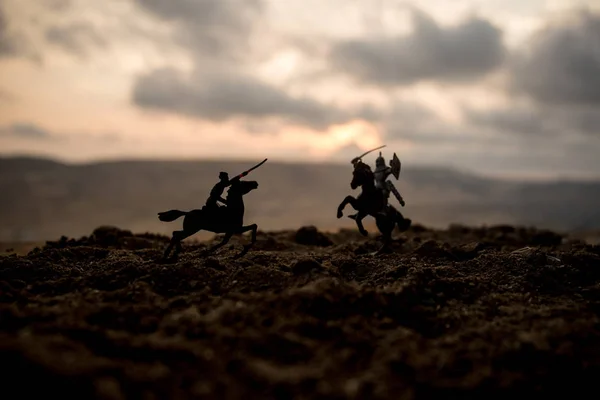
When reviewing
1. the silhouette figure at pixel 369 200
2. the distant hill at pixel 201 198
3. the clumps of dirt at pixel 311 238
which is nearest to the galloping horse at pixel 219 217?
the silhouette figure at pixel 369 200

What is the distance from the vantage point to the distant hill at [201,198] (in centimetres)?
6531

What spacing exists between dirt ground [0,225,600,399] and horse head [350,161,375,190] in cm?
212

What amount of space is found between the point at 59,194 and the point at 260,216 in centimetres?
3566

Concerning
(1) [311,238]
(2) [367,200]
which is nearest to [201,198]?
(1) [311,238]

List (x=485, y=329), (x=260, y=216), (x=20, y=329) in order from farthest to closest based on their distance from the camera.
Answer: (x=260, y=216) < (x=485, y=329) < (x=20, y=329)

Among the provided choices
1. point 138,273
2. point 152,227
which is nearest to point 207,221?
point 138,273

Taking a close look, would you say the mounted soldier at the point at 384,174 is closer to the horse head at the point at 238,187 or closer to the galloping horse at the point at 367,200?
the galloping horse at the point at 367,200

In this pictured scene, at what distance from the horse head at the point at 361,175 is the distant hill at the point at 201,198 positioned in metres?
45.6

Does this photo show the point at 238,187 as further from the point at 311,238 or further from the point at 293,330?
the point at 311,238

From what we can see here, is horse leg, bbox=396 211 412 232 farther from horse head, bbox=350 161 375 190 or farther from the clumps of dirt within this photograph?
the clumps of dirt

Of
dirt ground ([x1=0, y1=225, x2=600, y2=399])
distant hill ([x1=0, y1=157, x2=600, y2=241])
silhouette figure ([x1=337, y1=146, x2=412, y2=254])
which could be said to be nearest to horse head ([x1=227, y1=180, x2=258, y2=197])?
dirt ground ([x1=0, y1=225, x2=600, y2=399])

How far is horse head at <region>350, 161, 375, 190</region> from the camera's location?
9.67m

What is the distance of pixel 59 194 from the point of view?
78.9 m

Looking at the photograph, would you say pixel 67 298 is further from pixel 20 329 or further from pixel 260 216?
pixel 260 216
